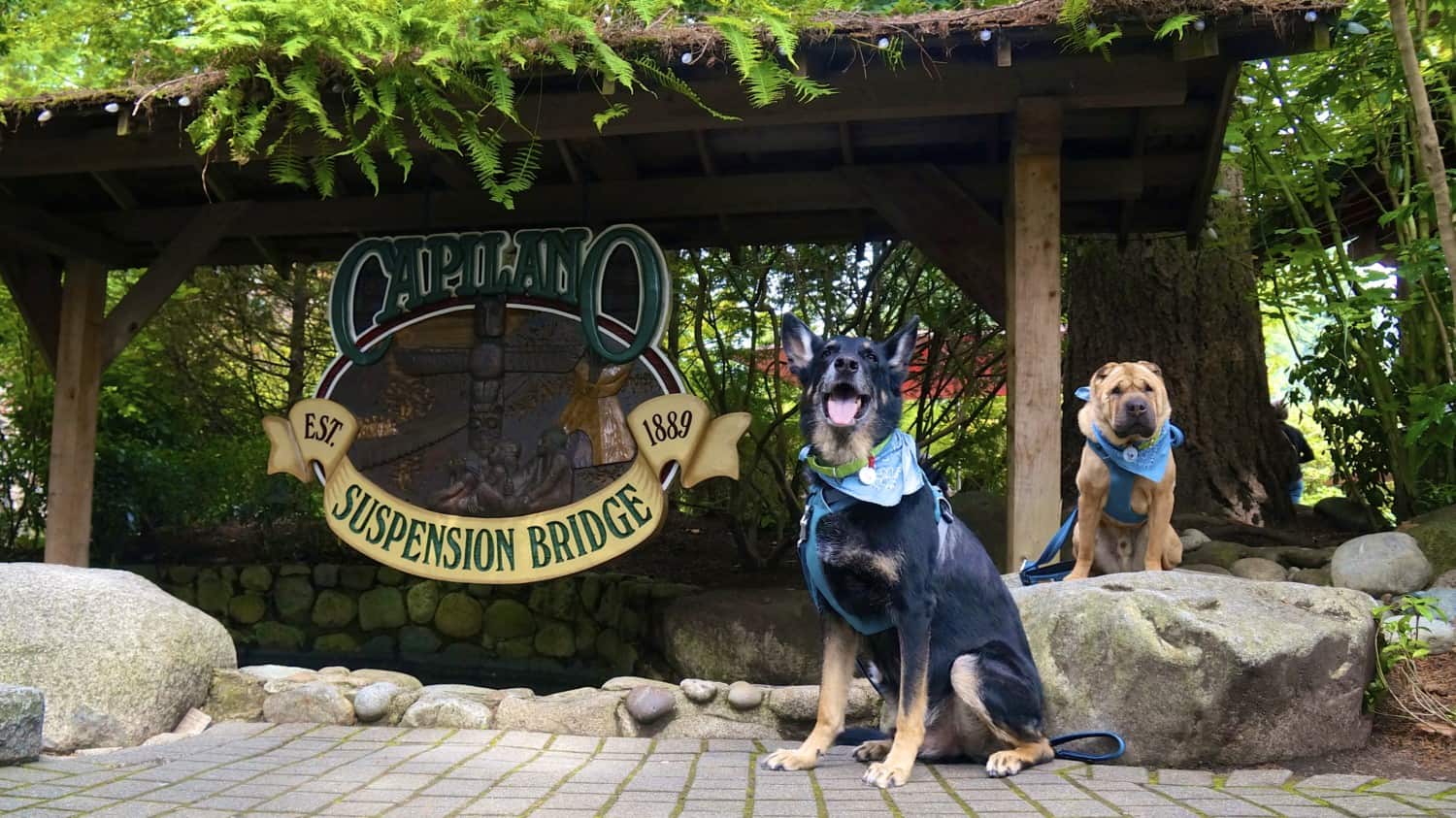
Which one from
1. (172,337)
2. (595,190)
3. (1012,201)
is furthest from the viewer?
(172,337)

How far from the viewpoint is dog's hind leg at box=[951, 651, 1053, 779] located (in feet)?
11.8

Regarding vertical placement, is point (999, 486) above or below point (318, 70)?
below

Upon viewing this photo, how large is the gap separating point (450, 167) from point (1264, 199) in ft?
19.4

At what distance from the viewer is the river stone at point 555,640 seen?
8461mm

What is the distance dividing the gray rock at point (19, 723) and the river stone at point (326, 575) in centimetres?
522

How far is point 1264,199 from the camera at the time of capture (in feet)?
26.3

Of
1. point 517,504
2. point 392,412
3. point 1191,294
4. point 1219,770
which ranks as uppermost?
point 1191,294

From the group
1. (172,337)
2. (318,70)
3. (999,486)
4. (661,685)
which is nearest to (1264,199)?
(999,486)

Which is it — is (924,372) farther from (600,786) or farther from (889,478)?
(600,786)

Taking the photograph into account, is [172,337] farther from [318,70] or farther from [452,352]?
[318,70]

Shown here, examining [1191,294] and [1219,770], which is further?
[1191,294]

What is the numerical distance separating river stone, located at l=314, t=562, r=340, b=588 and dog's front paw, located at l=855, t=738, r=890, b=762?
254 inches

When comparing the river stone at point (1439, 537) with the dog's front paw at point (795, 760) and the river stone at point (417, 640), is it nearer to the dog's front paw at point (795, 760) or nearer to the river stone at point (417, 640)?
the dog's front paw at point (795, 760)

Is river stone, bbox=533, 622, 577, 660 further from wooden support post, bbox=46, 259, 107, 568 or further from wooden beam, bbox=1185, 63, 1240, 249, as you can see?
wooden beam, bbox=1185, 63, 1240, 249
